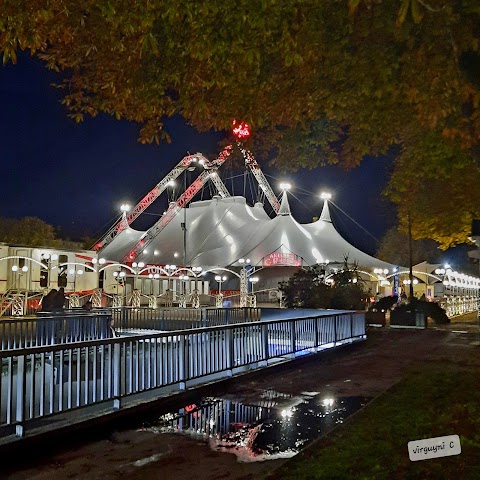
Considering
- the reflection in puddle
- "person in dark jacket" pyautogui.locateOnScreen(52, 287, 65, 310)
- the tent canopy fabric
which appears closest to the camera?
the reflection in puddle

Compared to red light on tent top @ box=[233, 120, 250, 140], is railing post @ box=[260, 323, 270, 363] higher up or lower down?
lower down

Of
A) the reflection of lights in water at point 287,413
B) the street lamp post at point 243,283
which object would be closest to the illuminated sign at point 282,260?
the street lamp post at point 243,283

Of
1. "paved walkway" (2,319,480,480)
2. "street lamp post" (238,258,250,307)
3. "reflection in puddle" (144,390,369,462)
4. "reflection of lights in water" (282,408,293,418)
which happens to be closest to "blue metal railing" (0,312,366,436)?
"paved walkway" (2,319,480,480)

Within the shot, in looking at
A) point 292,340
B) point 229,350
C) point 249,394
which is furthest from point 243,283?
point 249,394

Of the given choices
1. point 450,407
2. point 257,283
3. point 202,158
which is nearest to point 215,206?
point 202,158

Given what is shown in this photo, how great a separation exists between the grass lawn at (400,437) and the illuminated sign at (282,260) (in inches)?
1338

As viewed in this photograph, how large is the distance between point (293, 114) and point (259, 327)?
4.62 metres

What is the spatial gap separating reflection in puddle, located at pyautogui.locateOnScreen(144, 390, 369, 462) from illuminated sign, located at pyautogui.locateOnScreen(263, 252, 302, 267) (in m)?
35.0

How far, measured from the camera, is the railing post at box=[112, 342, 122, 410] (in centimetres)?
782

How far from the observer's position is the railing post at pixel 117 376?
7824mm

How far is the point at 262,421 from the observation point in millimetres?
7762

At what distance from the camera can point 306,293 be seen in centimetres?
2820

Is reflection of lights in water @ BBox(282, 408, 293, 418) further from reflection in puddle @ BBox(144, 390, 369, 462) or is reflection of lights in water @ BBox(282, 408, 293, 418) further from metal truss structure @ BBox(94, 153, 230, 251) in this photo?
metal truss structure @ BBox(94, 153, 230, 251)

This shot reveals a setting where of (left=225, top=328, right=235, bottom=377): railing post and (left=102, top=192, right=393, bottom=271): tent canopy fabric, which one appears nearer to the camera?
(left=225, top=328, right=235, bottom=377): railing post
